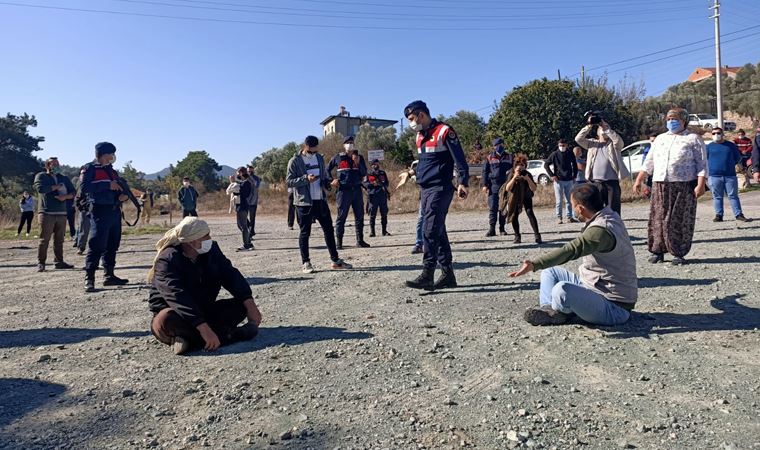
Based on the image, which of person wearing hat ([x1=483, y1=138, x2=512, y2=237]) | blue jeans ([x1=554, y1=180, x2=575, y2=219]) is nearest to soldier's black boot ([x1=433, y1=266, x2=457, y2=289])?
person wearing hat ([x1=483, y1=138, x2=512, y2=237])

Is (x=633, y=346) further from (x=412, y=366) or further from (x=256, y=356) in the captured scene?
(x=256, y=356)

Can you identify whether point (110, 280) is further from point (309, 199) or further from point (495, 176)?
point (495, 176)

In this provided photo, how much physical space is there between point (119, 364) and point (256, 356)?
106 centimetres

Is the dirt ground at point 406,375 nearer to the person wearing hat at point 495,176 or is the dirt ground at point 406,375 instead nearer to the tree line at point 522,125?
the person wearing hat at point 495,176

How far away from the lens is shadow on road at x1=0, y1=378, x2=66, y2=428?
3.39 m

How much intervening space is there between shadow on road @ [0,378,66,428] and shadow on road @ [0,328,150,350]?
3.27ft

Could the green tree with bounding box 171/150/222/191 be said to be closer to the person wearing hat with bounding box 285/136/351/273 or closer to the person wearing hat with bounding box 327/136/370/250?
the person wearing hat with bounding box 327/136/370/250

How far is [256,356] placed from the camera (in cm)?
417

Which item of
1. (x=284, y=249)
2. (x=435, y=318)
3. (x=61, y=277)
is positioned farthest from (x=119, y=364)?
(x=284, y=249)

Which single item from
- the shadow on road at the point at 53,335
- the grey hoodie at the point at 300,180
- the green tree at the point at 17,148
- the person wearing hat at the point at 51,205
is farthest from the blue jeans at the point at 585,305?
the green tree at the point at 17,148

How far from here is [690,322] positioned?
4414 mm

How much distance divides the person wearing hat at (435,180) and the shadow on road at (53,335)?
9.41 ft

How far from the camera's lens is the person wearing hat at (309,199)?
7.55 metres

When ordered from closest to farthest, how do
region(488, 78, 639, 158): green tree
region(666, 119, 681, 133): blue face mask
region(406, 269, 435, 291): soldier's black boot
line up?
region(406, 269, 435, 291): soldier's black boot, region(666, 119, 681, 133): blue face mask, region(488, 78, 639, 158): green tree
